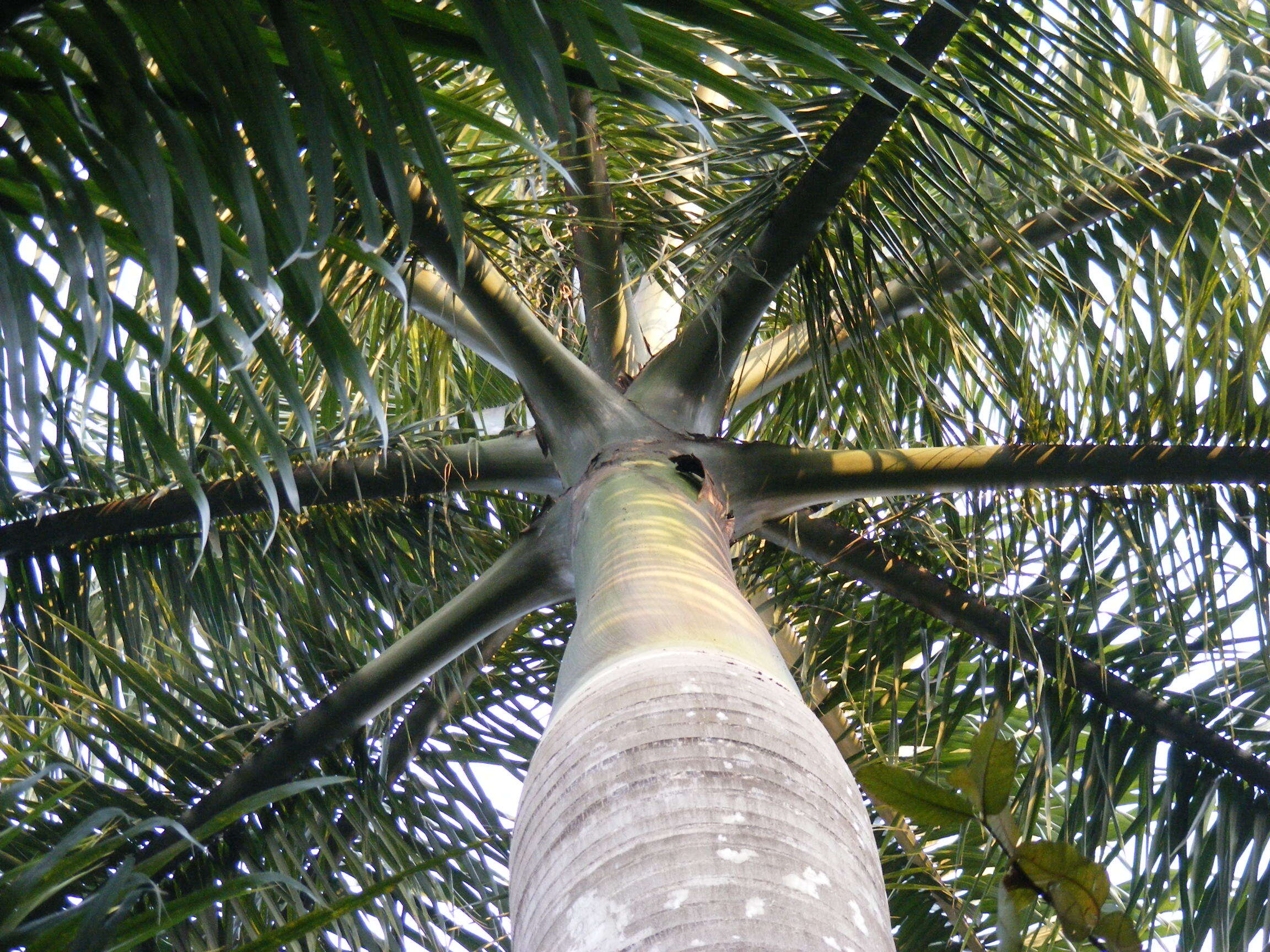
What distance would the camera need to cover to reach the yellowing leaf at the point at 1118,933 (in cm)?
64

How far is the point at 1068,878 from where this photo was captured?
0.67m

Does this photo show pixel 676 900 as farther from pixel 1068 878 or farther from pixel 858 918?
pixel 1068 878

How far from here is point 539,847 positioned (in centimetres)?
118

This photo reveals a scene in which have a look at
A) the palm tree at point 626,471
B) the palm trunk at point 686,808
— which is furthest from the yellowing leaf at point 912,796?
the palm trunk at point 686,808

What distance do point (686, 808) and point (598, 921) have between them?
5.1 inches

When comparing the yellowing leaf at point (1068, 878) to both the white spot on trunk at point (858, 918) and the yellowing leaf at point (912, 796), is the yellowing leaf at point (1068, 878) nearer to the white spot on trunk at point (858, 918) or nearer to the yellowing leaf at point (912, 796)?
the yellowing leaf at point (912, 796)

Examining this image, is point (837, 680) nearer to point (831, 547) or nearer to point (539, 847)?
point (831, 547)

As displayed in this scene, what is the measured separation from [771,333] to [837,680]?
991 mm

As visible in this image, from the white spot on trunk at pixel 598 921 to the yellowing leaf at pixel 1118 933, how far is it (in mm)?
458

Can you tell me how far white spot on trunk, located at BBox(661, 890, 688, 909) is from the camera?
998 mm

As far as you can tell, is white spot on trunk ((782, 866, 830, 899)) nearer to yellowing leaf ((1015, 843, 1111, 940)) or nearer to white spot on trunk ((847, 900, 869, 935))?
white spot on trunk ((847, 900, 869, 935))

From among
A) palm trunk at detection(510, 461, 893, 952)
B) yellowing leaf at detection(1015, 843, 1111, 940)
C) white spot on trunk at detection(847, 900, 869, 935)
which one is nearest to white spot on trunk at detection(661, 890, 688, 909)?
palm trunk at detection(510, 461, 893, 952)

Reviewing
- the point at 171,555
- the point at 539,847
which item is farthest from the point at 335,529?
the point at 539,847

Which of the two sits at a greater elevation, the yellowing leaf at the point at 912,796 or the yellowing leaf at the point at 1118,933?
the yellowing leaf at the point at 912,796
